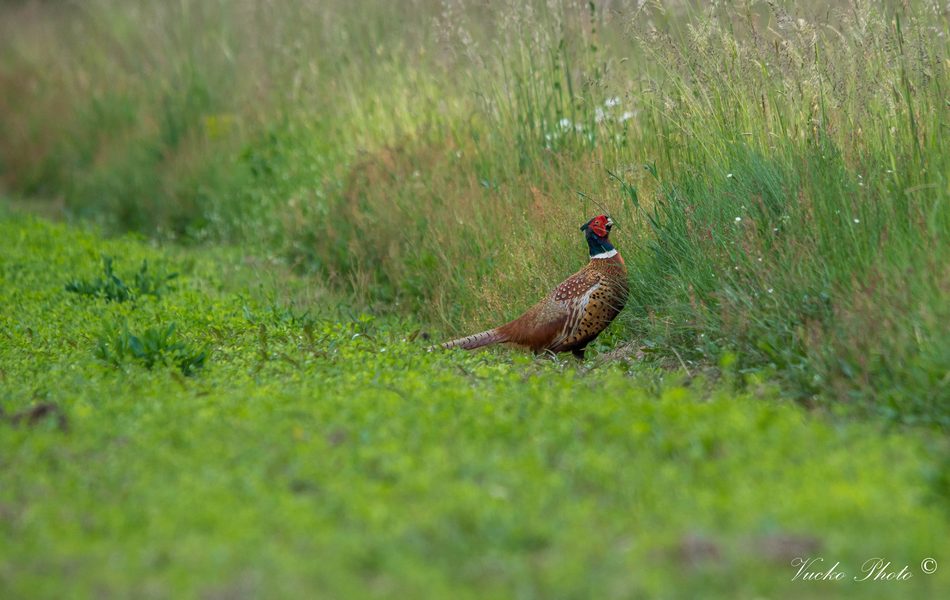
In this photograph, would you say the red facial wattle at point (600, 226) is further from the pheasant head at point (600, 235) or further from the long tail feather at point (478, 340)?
the long tail feather at point (478, 340)

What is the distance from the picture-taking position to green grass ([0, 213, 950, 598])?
3.63m

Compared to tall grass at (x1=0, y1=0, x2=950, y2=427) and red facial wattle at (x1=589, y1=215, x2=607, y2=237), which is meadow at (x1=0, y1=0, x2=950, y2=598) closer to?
tall grass at (x1=0, y1=0, x2=950, y2=427)

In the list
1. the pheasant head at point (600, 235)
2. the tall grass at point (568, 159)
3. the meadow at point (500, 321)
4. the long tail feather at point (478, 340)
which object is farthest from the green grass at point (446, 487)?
the pheasant head at point (600, 235)

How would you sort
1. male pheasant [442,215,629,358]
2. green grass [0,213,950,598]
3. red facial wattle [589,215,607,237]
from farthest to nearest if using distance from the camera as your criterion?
red facial wattle [589,215,607,237] → male pheasant [442,215,629,358] → green grass [0,213,950,598]

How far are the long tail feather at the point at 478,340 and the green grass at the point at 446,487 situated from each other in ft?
2.87

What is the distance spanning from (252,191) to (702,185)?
5868mm

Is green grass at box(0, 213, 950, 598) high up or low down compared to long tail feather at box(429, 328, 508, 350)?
up

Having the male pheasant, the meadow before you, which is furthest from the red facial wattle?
the meadow

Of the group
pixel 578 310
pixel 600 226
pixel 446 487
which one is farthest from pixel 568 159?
pixel 446 487

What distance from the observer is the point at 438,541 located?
384cm

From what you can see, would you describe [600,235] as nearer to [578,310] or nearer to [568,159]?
[578,310]

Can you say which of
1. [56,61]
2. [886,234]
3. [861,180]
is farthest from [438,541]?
[56,61]

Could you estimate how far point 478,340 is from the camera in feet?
23.5

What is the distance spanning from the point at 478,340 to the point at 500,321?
0.53 metres
